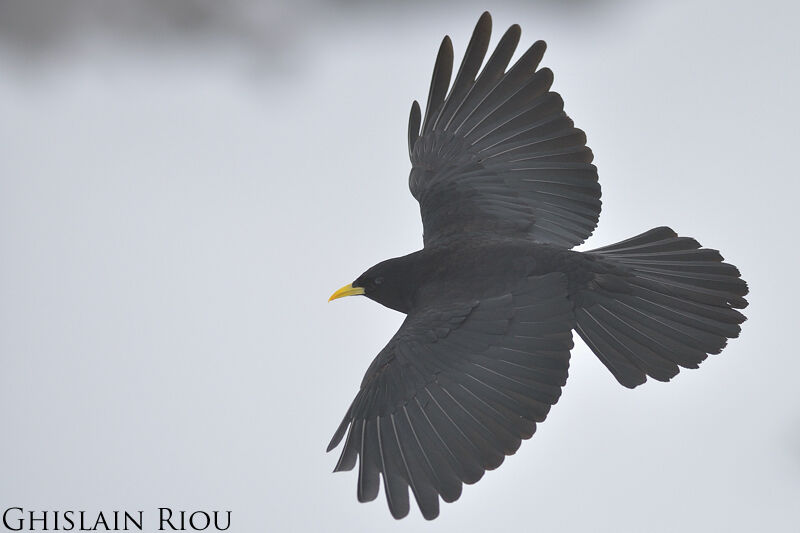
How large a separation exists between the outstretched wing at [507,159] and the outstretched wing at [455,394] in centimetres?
52

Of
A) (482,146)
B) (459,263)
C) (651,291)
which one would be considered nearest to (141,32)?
(482,146)

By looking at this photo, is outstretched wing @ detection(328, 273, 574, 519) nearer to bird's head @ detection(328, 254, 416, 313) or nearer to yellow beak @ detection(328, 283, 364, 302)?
bird's head @ detection(328, 254, 416, 313)

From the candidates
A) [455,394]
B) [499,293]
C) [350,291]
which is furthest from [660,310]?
[350,291]

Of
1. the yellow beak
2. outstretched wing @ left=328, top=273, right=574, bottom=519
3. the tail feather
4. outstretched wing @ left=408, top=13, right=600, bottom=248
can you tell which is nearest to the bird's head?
the yellow beak

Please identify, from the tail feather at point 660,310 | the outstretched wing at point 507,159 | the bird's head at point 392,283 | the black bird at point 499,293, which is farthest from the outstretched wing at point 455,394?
the outstretched wing at point 507,159

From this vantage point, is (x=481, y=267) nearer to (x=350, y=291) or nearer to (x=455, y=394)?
(x=455, y=394)

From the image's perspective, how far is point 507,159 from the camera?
400cm

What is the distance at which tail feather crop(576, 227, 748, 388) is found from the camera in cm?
342

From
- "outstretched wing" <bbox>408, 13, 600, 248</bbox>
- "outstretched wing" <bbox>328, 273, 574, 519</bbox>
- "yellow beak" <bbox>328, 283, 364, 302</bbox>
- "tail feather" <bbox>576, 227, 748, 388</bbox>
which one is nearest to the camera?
"outstretched wing" <bbox>328, 273, 574, 519</bbox>

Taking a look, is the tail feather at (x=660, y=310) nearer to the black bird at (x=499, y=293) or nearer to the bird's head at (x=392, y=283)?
the black bird at (x=499, y=293)

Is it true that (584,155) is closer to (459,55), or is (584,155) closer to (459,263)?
(459,263)

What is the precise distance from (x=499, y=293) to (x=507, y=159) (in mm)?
754

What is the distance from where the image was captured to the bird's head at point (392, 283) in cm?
376

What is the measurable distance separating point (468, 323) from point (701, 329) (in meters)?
0.78
